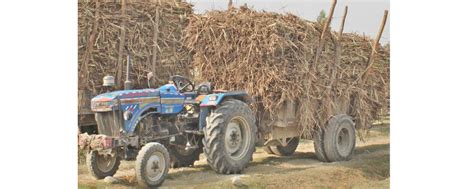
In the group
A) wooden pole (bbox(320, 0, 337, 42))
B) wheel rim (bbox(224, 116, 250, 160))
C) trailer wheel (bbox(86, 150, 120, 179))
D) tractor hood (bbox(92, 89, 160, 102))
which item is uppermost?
wooden pole (bbox(320, 0, 337, 42))

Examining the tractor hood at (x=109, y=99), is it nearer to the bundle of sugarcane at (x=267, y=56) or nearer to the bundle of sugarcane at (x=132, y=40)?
the bundle of sugarcane at (x=132, y=40)

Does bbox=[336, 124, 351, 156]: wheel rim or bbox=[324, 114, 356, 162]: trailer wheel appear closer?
bbox=[324, 114, 356, 162]: trailer wheel

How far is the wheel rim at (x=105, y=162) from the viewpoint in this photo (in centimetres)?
618

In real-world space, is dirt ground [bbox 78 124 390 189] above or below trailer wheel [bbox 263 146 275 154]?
below

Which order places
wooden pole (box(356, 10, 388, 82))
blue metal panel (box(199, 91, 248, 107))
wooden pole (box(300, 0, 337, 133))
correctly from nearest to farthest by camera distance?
blue metal panel (box(199, 91, 248, 107)) < wooden pole (box(356, 10, 388, 82)) < wooden pole (box(300, 0, 337, 133))

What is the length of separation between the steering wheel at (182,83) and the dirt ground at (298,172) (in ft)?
2.31

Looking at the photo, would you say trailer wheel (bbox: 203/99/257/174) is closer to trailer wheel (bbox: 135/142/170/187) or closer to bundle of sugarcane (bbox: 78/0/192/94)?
trailer wheel (bbox: 135/142/170/187)

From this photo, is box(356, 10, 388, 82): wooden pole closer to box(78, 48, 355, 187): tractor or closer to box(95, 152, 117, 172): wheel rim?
box(78, 48, 355, 187): tractor

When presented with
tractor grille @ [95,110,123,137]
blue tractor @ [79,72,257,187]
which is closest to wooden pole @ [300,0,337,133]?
blue tractor @ [79,72,257,187]

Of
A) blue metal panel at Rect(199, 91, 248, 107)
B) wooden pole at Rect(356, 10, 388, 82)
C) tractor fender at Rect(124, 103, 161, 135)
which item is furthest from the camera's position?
wooden pole at Rect(356, 10, 388, 82)

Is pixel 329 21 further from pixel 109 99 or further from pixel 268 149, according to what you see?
pixel 109 99

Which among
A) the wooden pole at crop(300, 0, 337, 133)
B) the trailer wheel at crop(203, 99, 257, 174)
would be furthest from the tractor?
the wooden pole at crop(300, 0, 337, 133)

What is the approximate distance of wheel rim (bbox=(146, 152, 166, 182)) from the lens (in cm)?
591
